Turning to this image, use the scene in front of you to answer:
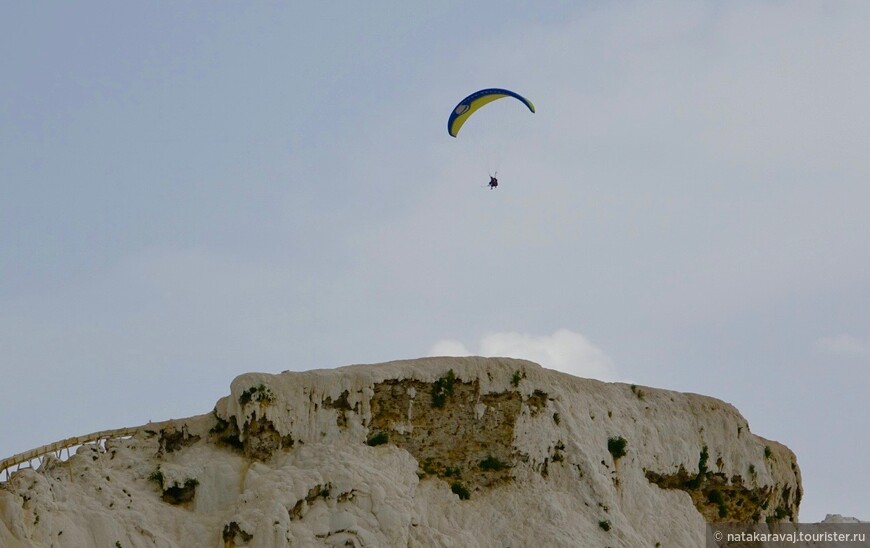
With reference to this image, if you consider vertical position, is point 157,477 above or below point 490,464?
below

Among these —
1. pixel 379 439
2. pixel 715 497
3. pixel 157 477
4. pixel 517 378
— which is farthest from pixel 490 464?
pixel 157 477

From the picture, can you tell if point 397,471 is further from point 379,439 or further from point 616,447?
point 616,447

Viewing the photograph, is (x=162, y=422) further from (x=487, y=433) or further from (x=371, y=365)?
(x=487, y=433)

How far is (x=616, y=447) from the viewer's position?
45688mm

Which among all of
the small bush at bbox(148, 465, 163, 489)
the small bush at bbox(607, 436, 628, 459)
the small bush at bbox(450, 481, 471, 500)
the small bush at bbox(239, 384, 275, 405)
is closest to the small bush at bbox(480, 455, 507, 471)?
the small bush at bbox(450, 481, 471, 500)

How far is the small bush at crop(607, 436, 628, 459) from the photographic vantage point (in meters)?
45.6

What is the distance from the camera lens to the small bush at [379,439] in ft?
138

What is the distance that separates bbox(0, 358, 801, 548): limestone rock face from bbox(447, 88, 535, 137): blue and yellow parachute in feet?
21.7

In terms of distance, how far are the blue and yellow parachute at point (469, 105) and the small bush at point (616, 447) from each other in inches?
362

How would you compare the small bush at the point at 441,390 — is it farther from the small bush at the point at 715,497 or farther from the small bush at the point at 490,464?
the small bush at the point at 715,497

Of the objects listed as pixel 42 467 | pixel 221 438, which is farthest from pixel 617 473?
pixel 42 467

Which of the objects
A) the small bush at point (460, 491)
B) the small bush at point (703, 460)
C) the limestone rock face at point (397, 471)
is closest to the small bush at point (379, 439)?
the limestone rock face at point (397, 471)

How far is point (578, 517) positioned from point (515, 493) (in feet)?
5.58

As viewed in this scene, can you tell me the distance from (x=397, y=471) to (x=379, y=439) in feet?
3.03
